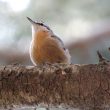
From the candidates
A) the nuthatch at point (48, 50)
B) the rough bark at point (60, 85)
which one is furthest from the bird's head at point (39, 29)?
the rough bark at point (60, 85)

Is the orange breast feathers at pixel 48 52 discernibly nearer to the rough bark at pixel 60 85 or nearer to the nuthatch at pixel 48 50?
the nuthatch at pixel 48 50

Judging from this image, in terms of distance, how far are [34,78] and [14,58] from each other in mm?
328

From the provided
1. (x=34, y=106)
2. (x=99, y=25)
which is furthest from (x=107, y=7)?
(x=34, y=106)

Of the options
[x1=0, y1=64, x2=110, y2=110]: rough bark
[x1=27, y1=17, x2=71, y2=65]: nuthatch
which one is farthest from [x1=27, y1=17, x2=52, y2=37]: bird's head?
[x1=0, y1=64, x2=110, y2=110]: rough bark

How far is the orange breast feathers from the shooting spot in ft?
5.10

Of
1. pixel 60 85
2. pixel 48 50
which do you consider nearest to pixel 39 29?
pixel 48 50

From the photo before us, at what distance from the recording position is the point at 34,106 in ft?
4.62

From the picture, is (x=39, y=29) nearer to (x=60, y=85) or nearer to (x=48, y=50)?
(x=48, y=50)

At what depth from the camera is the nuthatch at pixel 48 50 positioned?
1.56 m

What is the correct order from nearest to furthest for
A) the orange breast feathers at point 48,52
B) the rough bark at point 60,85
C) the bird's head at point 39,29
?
the rough bark at point 60,85
the orange breast feathers at point 48,52
the bird's head at point 39,29

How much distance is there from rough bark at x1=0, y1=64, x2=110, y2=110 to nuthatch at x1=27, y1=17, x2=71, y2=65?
0.57 ft

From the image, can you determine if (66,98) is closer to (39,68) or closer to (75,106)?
(75,106)

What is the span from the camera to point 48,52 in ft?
5.13

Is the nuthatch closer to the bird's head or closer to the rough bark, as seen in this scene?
the bird's head
